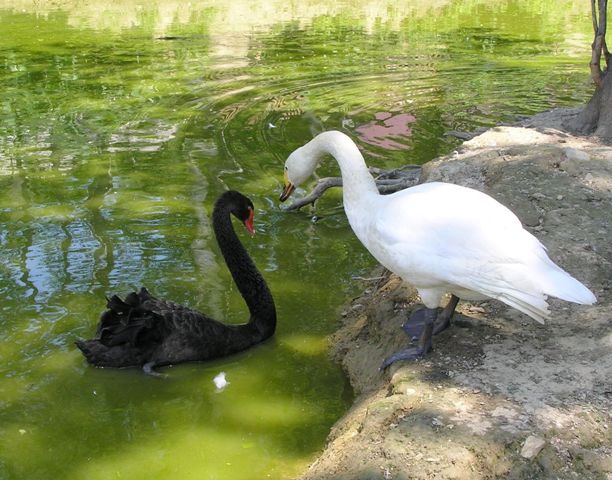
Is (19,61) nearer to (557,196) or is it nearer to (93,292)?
(93,292)

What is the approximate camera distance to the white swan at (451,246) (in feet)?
11.9

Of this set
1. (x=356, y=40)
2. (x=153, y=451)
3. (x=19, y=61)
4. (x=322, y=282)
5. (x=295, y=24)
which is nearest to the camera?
(x=153, y=451)

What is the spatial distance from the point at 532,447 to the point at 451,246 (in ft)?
3.10

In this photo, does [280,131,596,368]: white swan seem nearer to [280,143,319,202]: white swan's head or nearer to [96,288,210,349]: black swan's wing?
[280,143,319,202]: white swan's head

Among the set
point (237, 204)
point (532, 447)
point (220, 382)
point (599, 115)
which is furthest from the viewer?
point (599, 115)

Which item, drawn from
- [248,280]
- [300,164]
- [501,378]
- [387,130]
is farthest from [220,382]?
[387,130]

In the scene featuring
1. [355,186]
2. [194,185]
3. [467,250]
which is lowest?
[194,185]

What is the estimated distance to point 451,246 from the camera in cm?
373

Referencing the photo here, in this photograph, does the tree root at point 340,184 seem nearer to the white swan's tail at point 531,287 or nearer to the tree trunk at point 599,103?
the tree trunk at point 599,103

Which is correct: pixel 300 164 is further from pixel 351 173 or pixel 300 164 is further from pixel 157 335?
pixel 157 335

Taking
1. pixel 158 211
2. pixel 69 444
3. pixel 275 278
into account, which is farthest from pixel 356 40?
pixel 69 444

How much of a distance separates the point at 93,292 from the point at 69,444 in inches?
70.2

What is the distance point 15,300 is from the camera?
5719 mm

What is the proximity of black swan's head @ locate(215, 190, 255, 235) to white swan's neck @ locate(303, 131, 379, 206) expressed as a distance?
1.36m
